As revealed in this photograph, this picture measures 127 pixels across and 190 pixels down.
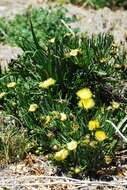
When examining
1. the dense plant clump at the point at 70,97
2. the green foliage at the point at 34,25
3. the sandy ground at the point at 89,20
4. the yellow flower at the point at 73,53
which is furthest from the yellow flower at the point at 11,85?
the green foliage at the point at 34,25

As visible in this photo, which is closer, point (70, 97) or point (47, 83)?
point (47, 83)

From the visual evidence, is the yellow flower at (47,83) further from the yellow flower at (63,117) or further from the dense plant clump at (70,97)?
the yellow flower at (63,117)

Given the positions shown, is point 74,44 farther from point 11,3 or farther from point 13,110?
point 11,3

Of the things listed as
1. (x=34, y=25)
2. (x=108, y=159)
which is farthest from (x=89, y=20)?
(x=108, y=159)

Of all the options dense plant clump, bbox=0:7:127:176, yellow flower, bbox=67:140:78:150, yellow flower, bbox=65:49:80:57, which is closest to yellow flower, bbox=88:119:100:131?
dense plant clump, bbox=0:7:127:176

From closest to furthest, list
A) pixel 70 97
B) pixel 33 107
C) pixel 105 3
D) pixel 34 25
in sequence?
pixel 33 107
pixel 70 97
pixel 34 25
pixel 105 3

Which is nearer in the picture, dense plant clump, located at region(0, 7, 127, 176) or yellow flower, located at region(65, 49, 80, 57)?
dense plant clump, located at region(0, 7, 127, 176)

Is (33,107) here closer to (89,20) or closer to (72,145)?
(72,145)

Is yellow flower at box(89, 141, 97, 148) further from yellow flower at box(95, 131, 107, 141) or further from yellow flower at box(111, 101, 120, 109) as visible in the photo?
yellow flower at box(111, 101, 120, 109)

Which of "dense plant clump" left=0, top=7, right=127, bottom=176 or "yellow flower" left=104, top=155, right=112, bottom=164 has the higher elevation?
"dense plant clump" left=0, top=7, right=127, bottom=176
